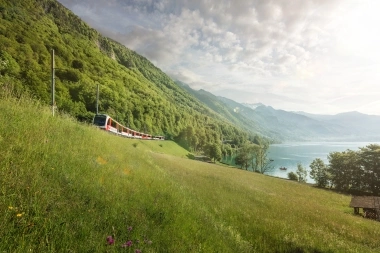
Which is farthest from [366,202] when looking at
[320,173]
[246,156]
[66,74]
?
[66,74]

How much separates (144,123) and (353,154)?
85.8m

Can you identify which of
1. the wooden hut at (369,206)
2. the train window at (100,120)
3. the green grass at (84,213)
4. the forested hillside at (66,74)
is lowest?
the wooden hut at (369,206)

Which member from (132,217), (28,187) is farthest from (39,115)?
(132,217)

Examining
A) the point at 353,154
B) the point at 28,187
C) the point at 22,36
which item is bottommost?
the point at 28,187

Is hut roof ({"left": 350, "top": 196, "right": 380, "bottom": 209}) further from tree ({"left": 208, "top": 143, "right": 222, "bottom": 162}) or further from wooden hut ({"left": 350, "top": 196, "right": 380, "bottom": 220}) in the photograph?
tree ({"left": 208, "top": 143, "right": 222, "bottom": 162})

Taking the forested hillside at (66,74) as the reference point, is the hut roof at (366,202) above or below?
below

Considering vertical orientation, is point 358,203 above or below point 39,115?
below

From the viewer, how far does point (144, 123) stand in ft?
355

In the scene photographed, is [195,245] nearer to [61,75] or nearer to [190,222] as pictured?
[190,222]

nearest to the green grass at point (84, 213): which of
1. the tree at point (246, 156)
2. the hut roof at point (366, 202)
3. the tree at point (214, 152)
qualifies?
the hut roof at point (366, 202)

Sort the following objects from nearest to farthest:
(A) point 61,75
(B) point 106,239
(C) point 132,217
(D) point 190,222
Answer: (B) point 106,239 < (C) point 132,217 < (D) point 190,222 < (A) point 61,75

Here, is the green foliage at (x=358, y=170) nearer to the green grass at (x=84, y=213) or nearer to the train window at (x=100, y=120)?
the green grass at (x=84, y=213)

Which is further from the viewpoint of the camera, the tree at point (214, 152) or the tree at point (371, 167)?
the tree at point (214, 152)

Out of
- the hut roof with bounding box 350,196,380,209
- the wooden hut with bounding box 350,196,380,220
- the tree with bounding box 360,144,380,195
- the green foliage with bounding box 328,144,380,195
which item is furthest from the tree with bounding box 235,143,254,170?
the wooden hut with bounding box 350,196,380,220
